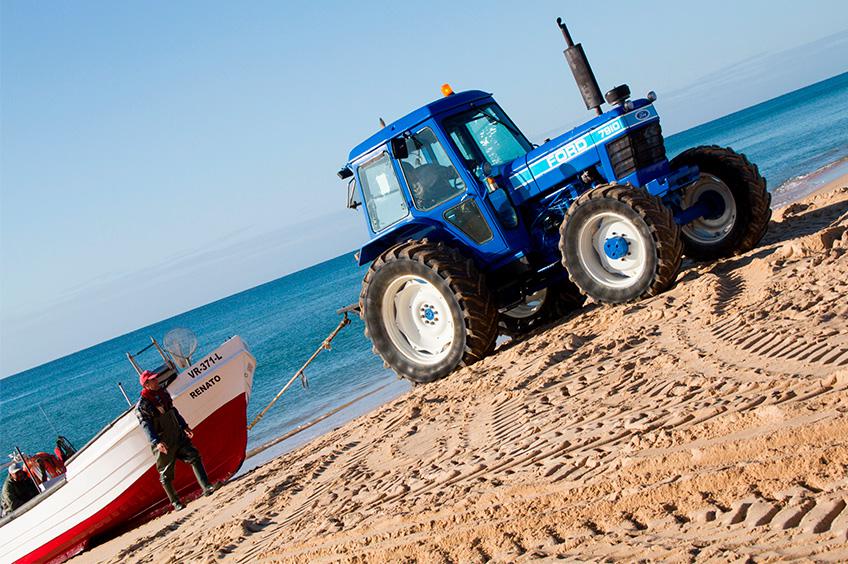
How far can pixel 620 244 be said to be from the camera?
25.0ft

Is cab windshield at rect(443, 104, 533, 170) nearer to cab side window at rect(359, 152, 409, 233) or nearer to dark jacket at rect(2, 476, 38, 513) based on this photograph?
cab side window at rect(359, 152, 409, 233)

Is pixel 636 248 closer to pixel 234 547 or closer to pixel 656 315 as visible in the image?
pixel 656 315

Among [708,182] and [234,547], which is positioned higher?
[708,182]

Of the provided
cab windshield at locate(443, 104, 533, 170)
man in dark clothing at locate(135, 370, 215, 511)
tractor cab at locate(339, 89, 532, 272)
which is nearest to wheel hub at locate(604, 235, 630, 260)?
tractor cab at locate(339, 89, 532, 272)

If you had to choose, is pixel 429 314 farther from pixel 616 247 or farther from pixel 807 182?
pixel 807 182

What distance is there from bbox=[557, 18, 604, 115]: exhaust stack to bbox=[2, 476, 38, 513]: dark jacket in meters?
7.57

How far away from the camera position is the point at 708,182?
331 inches

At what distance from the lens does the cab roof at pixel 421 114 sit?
330 inches

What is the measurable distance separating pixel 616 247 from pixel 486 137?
1.83 meters

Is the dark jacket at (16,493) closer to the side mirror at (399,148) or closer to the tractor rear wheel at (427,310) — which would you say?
the tractor rear wheel at (427,310)

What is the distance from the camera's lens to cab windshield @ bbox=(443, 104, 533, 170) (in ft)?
27.7

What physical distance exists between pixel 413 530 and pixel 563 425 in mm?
1233

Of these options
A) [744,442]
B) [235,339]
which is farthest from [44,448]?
[744,442]

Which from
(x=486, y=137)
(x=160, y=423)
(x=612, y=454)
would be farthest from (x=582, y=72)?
(x=160, y=423)
